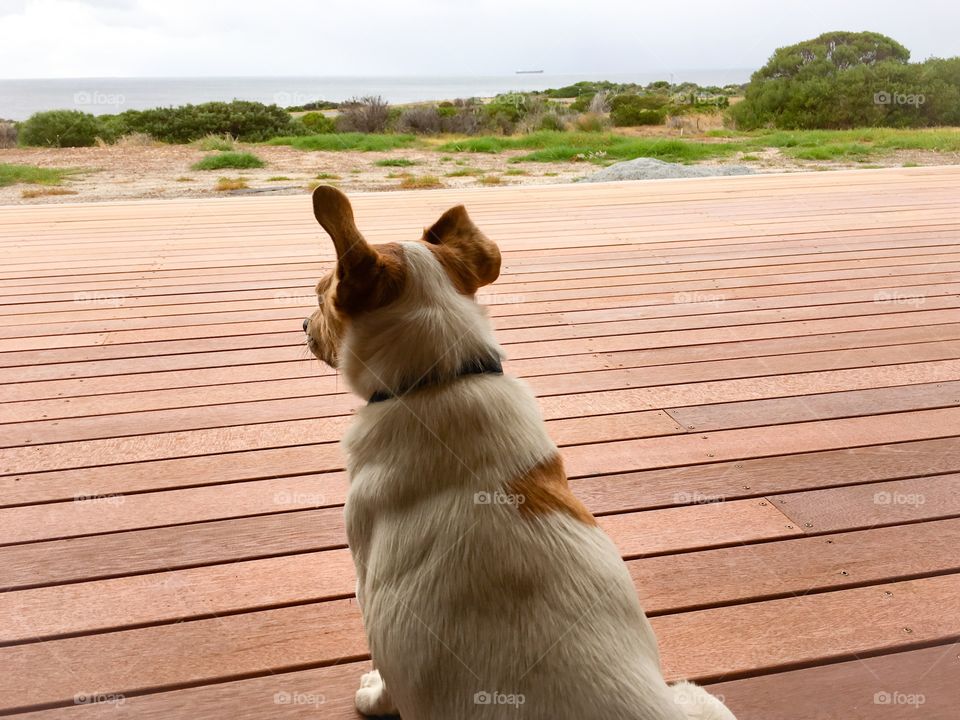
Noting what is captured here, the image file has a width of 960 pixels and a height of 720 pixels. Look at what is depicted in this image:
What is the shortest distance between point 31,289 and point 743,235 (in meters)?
3.66

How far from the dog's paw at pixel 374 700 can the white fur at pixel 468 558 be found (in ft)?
0.72

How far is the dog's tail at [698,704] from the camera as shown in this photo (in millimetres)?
1029

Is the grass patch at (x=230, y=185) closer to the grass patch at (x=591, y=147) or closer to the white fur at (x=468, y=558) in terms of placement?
the grass patch at (x=591, y=147)

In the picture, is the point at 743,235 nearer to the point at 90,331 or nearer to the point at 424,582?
the point at 90,331

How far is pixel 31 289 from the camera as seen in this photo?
3.38 meters

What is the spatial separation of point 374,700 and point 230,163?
10051 millimetres

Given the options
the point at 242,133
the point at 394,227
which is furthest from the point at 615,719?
the point at 242,133

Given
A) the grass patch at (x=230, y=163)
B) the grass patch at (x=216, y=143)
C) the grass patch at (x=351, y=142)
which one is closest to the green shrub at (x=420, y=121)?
the grass patch at (x=351, y=142)

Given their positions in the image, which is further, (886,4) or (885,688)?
(886,4)

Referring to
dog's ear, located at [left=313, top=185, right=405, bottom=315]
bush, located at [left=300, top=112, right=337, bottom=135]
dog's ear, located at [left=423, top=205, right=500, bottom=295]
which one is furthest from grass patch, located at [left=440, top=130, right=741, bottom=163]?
dog's ear, located at [left=313, top=185, right=405, bottom=315]

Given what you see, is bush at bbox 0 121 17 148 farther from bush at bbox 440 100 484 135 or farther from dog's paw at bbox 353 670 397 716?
dog's paw at bbox 353 670 397 716

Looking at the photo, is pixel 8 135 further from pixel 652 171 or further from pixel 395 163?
pixel 652 171

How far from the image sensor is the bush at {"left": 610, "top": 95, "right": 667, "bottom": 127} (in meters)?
14.0

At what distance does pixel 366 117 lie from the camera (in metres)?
14.1
